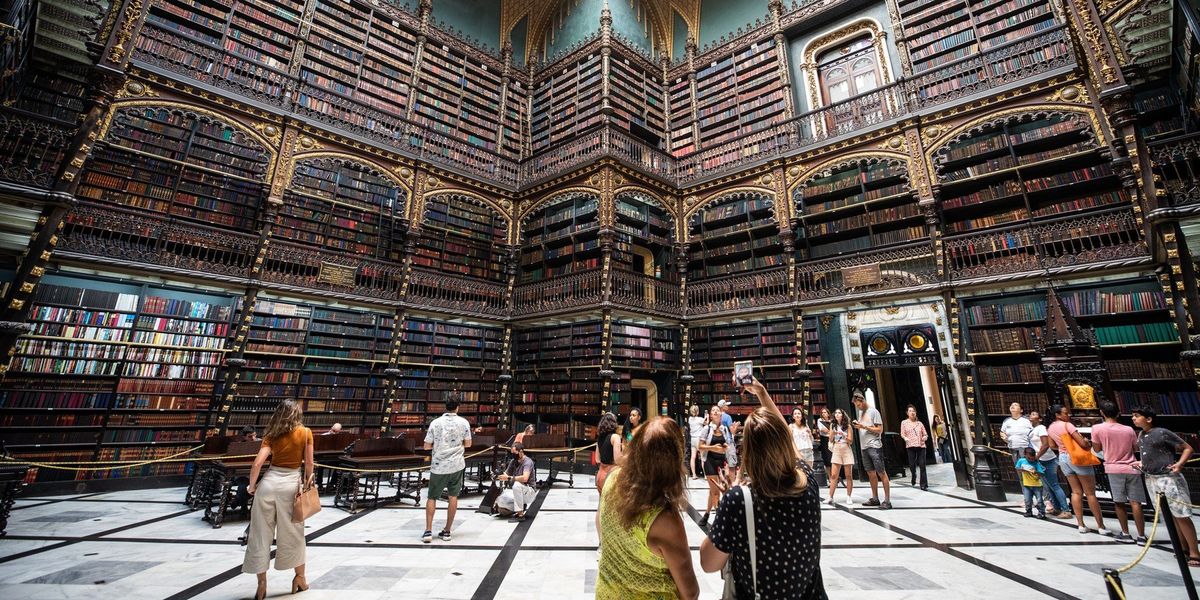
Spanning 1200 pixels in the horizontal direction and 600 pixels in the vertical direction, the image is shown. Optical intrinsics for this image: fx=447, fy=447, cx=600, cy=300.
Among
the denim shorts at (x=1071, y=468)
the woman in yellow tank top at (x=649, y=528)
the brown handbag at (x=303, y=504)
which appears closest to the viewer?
the woman in yellow tank top at (x=649, y=528)

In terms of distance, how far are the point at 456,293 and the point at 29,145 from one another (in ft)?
18.7

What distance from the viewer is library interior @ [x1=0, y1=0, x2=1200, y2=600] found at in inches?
127

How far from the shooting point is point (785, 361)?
837 cm

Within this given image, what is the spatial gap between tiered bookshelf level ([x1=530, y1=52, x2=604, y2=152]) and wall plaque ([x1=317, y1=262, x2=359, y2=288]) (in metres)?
5.34

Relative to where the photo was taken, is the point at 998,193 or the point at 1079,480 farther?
the point at 998,193

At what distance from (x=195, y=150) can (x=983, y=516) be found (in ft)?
40.0

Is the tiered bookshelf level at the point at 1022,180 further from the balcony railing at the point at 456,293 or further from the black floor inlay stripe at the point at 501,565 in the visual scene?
the balcony railing at the point at 456,293

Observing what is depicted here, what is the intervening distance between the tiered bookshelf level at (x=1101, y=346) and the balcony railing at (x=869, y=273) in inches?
33.3

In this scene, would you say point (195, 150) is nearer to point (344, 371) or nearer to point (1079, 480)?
point (344, 371)

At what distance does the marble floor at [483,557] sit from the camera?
8.62 ft

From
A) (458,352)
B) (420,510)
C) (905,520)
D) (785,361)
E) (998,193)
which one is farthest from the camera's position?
(458,352)

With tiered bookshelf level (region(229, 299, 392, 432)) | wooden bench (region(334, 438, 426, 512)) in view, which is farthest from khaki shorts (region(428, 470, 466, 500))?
tiered bookshelf level (region(229, 299, 392, 432))

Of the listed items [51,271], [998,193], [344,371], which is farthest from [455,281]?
[998,193]

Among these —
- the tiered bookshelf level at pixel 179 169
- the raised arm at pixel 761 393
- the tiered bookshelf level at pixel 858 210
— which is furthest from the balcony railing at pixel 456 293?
the raised arm at pixel 761 393
